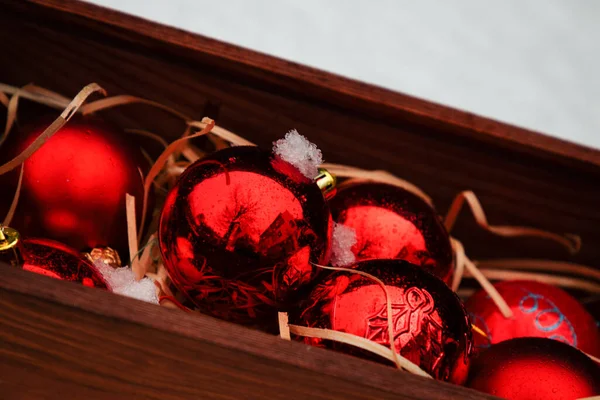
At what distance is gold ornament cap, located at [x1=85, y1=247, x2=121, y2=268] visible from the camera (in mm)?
642

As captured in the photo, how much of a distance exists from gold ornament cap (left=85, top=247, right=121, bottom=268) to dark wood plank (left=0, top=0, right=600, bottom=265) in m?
0.21

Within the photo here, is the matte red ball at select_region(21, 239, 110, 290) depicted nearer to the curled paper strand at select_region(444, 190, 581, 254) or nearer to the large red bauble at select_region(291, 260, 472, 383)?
the large red bauble at select_region(291, 260, 472, 383)

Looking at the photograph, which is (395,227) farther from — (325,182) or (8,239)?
(8,239)

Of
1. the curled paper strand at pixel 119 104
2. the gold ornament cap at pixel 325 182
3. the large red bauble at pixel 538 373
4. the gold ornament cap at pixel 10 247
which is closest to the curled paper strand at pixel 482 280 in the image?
the large red bauble at pixel 538 373

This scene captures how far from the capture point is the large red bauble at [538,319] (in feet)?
2.25

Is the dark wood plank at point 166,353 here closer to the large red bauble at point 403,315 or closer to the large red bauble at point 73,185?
the large red bauble at point 403,315

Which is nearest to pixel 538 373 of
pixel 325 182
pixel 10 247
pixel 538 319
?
pixel 538 319

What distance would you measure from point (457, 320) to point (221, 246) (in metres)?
0.22

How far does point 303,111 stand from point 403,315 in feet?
1.08

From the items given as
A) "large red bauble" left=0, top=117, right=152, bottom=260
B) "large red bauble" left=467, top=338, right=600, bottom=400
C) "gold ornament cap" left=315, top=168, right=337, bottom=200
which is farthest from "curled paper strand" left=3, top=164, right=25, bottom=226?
"large red bauble" left=467, top=338, right=600, bottom=400

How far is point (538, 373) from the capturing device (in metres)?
0.57

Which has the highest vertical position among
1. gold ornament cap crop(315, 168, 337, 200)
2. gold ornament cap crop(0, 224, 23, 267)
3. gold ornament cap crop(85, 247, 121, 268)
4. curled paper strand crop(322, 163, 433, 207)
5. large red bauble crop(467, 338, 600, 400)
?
gold ornament cap crop(315, 168, 337, 200)

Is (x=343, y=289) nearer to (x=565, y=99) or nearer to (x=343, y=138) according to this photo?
(x=343, y=138)

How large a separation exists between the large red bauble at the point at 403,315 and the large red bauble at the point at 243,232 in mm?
44
